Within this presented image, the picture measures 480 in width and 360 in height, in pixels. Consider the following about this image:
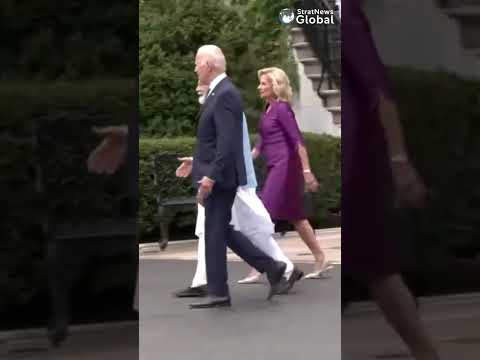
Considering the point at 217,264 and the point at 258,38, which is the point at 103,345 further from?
the point at 258,38

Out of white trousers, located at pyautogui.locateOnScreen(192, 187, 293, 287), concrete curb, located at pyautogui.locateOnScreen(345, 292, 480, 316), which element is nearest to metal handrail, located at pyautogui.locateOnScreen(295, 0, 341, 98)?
white trousers, located at pyautogui.locateOnScreen(192, 187, 293, 287)

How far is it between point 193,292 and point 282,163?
0.66m

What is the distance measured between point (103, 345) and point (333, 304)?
3.23 ft

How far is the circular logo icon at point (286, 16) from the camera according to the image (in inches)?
178

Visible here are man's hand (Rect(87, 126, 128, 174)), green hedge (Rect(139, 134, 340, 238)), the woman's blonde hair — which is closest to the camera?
man's hand (Rect(87, 126, 128, 174))

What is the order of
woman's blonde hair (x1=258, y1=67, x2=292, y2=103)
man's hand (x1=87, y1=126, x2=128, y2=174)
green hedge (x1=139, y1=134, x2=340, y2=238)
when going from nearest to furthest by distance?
man's hand (x1=87, y1=126, x2=128, y2=174)
green hedge (x1=139, y1=134, x2=340, y2=238)
woman's blonde hair (x1=258, y1=67, x2=292, y2=103)

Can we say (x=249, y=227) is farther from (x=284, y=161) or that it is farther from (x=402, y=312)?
(x=402, y=312)

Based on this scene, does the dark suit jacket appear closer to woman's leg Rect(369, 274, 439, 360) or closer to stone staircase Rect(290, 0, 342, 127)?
stone staircase Rect(290, 0, 342, 127)

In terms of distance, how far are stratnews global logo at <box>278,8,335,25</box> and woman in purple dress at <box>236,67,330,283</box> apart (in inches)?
8.6

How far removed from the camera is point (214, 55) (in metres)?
→ 4.46

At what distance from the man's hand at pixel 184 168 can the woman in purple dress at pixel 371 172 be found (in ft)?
2.11

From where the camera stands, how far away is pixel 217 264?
4.56 meters

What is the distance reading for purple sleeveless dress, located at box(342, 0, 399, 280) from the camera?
4453mm

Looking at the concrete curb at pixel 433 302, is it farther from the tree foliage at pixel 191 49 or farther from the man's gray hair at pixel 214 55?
the man's gray hair at pixel 214 55
